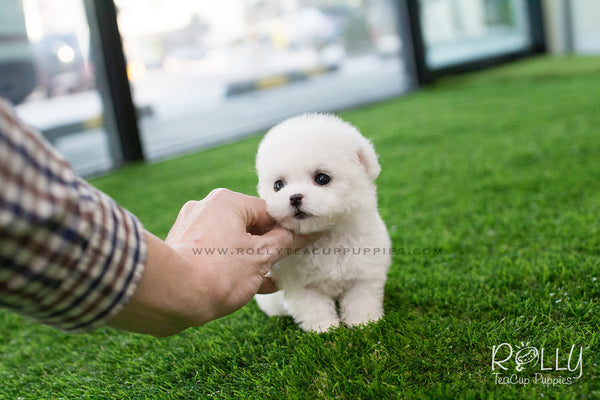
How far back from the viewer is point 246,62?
20.1 ft

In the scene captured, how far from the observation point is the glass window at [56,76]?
431 centimetres

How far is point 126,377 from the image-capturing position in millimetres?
1432

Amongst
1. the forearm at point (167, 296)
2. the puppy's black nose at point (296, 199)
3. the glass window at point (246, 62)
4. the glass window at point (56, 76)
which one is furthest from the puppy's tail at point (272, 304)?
the glass window at point (246, 62)

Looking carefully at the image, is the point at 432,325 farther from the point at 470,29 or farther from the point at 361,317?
the point at 470,29

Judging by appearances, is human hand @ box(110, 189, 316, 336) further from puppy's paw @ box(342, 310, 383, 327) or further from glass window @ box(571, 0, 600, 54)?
glass window @ box(571, 0, 600, 54)

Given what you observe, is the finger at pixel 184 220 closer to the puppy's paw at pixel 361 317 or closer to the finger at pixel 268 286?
the finger at pixel 268 286

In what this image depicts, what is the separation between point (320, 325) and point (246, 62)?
17.0 ft

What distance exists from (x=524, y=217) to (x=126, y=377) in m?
1.55

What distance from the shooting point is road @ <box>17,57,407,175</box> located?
15.8 ft

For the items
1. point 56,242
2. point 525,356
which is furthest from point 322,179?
point 56,242

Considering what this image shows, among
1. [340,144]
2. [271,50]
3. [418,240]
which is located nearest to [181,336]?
[340,144]

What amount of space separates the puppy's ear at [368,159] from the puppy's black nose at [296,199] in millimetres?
242

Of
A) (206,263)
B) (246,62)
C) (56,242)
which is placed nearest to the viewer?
(56,242)

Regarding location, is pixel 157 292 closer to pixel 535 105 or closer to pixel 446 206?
pixel 446 206
